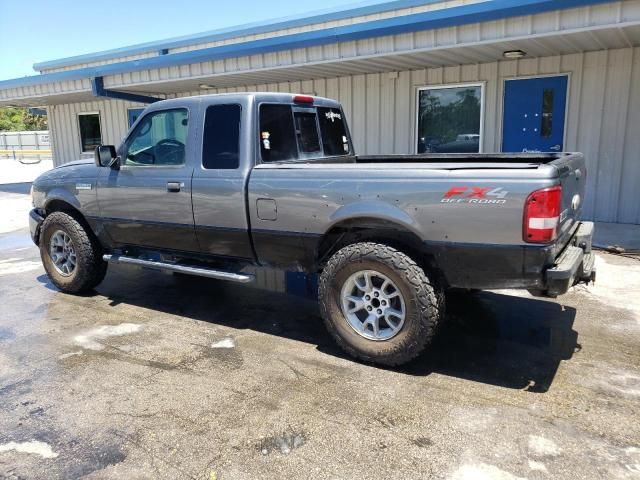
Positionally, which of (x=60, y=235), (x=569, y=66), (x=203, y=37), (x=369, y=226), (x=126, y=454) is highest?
(x=203, y=37)

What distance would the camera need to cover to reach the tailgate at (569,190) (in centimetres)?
351

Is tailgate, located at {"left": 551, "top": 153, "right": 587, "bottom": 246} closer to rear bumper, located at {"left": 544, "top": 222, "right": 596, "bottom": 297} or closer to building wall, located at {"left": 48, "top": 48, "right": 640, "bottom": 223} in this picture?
rear bumper, located at {"left": 544, "top": 222, "right": 596, "bottom": 297}

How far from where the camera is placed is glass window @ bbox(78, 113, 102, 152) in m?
16.4

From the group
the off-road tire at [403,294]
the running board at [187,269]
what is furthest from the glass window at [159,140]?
the off-road tire at [403,294]

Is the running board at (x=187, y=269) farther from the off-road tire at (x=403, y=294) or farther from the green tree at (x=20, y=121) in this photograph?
the green tree at (x=20, y=121)

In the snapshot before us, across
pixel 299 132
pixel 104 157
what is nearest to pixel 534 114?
pixel 299 132

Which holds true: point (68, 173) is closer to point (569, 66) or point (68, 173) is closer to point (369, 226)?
point (369, 226)

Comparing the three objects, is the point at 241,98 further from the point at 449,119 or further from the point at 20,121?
the point at 20,121

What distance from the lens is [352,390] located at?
3533 mm

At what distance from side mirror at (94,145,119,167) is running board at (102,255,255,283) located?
0.94m

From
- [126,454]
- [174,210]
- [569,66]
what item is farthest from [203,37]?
[126,454]

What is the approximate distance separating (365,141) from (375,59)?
2.44 metres

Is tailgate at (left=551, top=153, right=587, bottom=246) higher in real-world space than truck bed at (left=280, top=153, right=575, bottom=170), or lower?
lower

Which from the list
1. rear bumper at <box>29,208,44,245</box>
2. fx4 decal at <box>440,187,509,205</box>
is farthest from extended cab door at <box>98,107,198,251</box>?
fx4 decal at <box>440,187,509,205</box>
